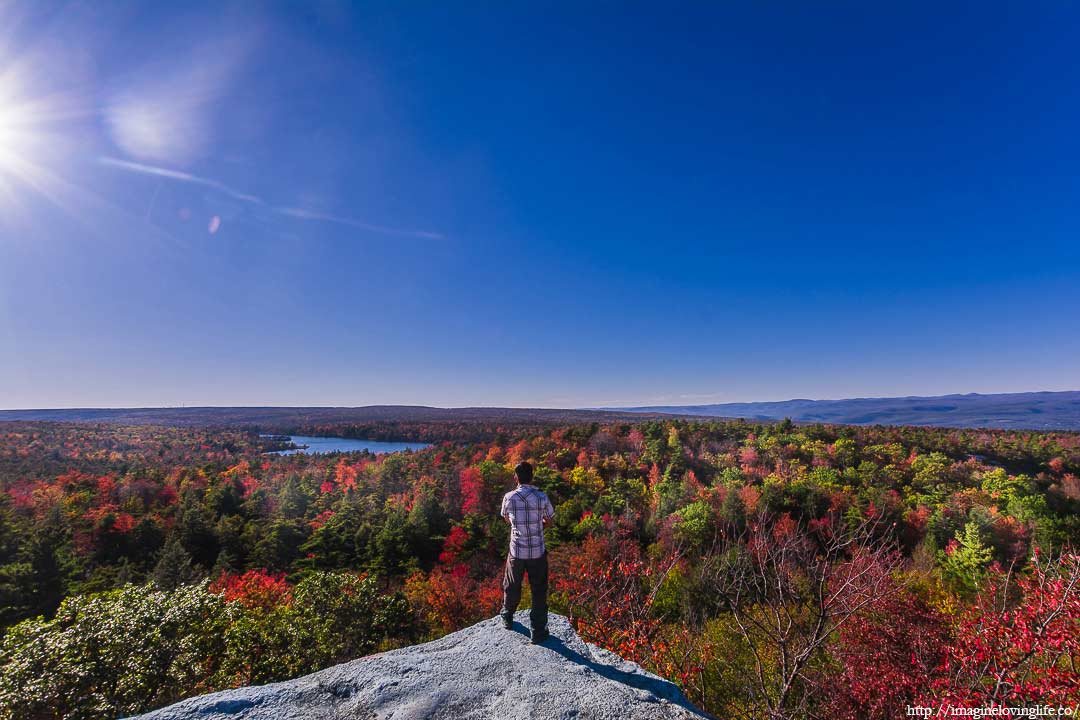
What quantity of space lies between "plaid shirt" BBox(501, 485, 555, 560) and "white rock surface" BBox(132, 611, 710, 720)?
1240mm

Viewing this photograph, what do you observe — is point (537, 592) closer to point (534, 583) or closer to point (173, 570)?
point (534, 583)

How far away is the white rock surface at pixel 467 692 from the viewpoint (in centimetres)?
425

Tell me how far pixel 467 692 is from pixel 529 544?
68.4 inches

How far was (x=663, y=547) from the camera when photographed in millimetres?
37625

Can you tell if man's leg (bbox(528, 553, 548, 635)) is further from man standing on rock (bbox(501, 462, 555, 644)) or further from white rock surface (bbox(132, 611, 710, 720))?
white rock surface (bbox(132, 611, 710, 720))

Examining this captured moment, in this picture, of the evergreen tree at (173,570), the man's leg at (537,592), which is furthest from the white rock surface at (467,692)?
the evergreen tree at (173,570)

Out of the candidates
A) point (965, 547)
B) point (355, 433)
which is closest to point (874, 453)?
point (965, 547)

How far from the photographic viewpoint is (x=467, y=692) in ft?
14.9

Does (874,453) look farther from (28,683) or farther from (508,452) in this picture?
(28,683)

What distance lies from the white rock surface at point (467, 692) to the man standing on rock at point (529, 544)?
51 centimetres

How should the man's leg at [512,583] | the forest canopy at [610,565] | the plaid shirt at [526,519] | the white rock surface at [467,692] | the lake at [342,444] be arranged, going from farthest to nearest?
1. the lake at [342,444]
2. the forest canopy at [610,565]
3. the man's leg at [512,583]
4. the plaid shirt at [526,519]
5. the white rock surface at [467,692]

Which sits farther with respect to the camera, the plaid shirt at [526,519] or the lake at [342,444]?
the lake at [342,444]

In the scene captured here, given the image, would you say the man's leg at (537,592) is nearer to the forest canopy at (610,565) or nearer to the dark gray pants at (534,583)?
the dark gray pants at (534,583)

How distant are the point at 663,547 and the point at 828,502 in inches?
844
